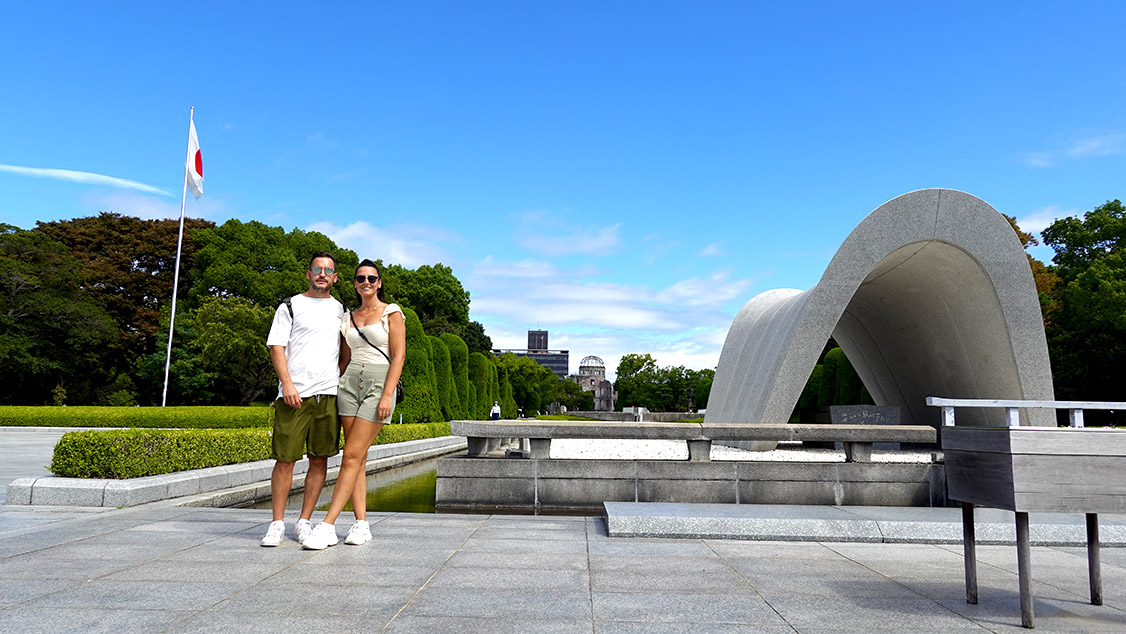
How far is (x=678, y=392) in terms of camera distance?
3529 inches

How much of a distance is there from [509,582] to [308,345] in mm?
2355

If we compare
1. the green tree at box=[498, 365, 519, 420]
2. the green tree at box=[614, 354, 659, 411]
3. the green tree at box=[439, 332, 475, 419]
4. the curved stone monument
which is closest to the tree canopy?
the green tree at box=[614, 354, 659, 411]

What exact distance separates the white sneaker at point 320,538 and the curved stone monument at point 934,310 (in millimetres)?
9471

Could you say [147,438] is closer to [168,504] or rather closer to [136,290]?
[168,504]

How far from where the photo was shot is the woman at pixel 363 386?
527 cm

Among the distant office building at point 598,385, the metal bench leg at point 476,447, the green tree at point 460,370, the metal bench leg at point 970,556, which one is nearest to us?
the metal bench leg at point 970,556

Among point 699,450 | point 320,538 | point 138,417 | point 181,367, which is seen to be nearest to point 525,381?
point 181,367

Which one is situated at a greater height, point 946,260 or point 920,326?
Result: point 946,260

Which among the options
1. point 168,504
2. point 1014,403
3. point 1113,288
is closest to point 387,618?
point 1014,403

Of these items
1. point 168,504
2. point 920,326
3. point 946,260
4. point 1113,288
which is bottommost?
point 168,504

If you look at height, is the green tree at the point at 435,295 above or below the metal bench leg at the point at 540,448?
above

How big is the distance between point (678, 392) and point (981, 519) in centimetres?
8414

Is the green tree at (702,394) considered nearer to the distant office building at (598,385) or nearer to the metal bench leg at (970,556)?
the metal bench leg at (970,556)

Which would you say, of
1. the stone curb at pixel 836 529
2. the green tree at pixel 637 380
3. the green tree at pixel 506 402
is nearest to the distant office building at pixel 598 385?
the green tree at pixel 637 380
